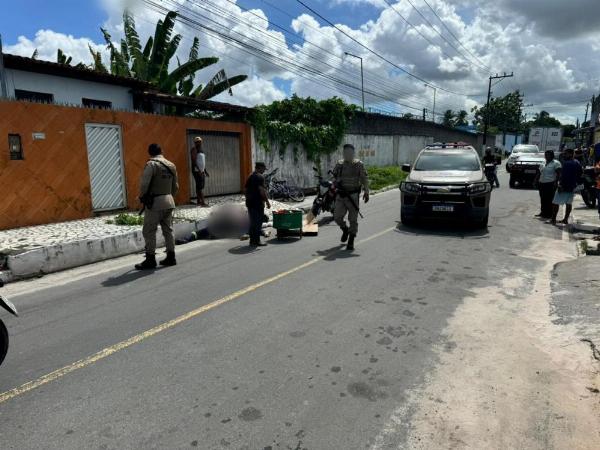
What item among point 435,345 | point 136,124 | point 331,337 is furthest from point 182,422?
point 136,124

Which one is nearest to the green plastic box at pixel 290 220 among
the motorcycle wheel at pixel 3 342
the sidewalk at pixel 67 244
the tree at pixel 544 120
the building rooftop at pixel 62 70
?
the sidewalk at pixel 67 244

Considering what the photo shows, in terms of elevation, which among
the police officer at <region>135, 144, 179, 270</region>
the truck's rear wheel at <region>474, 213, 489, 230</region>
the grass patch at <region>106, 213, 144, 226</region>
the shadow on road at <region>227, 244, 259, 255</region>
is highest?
the police officer at <region>135, 144, 179, 270</region>

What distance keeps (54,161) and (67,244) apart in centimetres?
303

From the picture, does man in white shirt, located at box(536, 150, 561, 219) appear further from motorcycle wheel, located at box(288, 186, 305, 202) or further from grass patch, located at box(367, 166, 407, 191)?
grass patch, located at box(367, 166, 407, 191)

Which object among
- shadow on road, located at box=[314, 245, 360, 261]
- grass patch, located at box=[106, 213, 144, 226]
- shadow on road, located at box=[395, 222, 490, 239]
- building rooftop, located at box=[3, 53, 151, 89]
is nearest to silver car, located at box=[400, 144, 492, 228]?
shadow on road, located at box=[395, 222, 490, 239]

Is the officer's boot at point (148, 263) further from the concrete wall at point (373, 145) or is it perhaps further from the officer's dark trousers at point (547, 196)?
the officer's dark trousers at point (547, 196)

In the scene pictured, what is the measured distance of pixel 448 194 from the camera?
9.45 meters

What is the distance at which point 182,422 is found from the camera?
2.95 metres

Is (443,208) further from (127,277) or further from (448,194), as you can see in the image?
(127,277)

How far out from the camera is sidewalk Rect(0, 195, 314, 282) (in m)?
6.73

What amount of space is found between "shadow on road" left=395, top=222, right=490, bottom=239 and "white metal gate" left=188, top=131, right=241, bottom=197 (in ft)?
21.2

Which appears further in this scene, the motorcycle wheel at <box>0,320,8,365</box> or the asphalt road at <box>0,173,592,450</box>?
the motorcycle wheel at <box>0,320,8,365</box>

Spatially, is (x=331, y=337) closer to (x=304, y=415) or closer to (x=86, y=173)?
(x=304, y=415)

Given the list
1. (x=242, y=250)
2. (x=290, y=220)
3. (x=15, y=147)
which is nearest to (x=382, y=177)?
(x=290, y=220)
